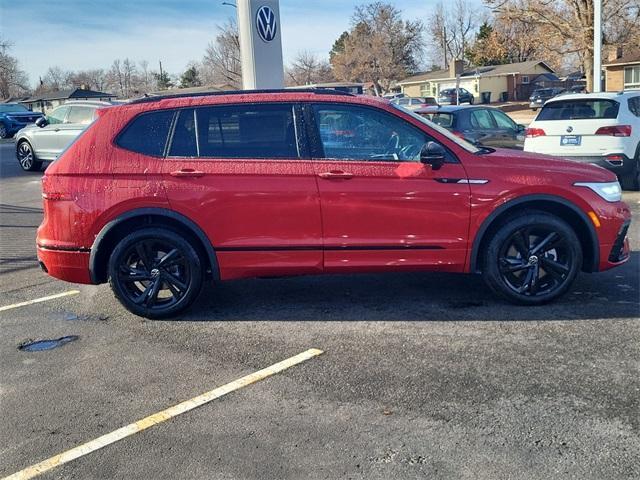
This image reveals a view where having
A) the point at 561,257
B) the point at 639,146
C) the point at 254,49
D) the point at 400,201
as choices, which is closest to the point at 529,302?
the point at 561,257

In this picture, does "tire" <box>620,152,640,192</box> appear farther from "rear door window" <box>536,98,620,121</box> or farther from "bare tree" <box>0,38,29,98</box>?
"bare tree" <box>0,38,29,98</box>

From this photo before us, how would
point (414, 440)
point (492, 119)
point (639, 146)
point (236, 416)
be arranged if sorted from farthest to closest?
1. point (492, 119)
2. point (639, 146)
3. point (236, 416)
4. point (414, 440)

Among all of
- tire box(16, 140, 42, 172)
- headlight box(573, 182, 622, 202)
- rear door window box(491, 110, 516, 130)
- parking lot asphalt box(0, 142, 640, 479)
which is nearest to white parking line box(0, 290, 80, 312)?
parking lot asphalt box(0, 142, 640, 479)

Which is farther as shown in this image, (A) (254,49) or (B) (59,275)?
(A) (254,49)

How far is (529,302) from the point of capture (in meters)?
5.20

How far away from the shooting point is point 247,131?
5156mm

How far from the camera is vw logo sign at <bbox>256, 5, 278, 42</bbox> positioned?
1096 cm

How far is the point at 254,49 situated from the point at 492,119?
17.4 ft

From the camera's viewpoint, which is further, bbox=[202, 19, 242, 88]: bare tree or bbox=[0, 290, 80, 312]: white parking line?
bbox=[202, 19, 242, 88]: bare tree

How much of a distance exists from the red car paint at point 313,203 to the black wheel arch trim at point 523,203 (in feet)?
0.04

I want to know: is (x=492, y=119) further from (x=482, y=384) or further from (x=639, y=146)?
(x=482, y=384)

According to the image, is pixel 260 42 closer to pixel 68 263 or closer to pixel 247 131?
pixel 247 131

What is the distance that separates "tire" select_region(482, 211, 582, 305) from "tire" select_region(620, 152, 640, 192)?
605 centimetres

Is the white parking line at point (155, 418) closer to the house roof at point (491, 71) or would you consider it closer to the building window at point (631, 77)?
the building window at point (631, 77)
